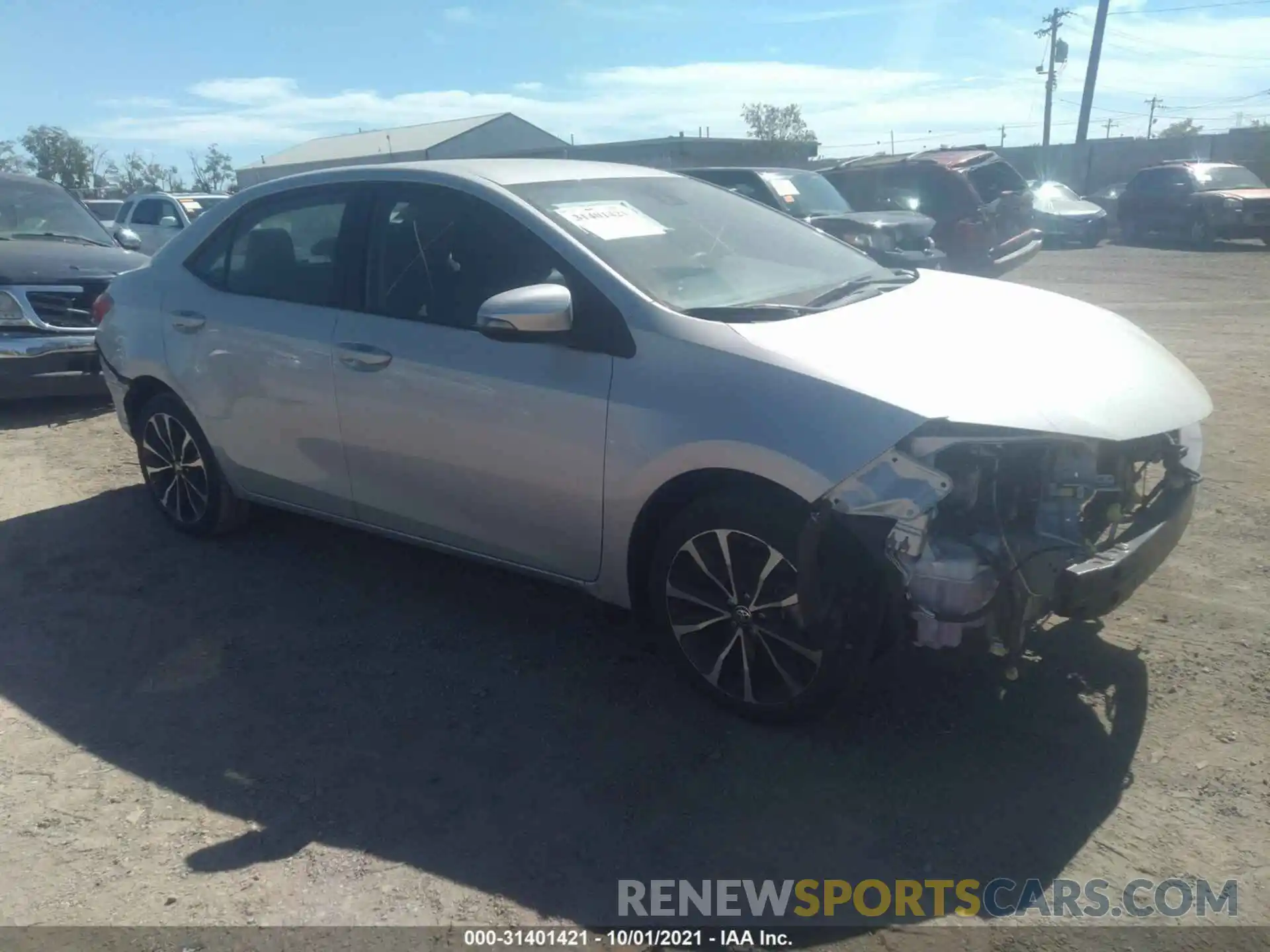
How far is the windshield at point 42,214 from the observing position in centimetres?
877

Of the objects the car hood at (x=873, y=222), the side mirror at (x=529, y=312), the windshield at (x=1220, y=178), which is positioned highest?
the windshield at (x=1220, y=178)

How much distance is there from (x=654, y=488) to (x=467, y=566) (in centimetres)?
173

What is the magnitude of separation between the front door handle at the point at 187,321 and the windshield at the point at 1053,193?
22.2 m

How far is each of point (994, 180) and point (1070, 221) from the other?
878 cm

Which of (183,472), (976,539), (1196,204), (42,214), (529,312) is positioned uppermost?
(1196,204)

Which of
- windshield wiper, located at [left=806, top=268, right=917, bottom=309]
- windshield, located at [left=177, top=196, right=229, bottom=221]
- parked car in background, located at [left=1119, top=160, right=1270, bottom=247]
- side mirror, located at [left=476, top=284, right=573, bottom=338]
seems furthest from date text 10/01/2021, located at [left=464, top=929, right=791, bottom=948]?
parked car in background, located at [left=1119, top=160, right=1270, bottom=247]

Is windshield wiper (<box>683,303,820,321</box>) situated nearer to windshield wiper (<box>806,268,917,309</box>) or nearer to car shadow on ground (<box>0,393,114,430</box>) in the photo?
windshield wiper (<box>806,268,917,309</box>)

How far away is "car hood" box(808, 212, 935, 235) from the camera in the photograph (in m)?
10.8

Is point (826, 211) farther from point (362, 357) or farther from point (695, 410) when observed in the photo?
point (695, 410)

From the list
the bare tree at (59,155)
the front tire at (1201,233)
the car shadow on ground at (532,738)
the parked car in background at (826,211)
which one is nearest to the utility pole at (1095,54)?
the front tire at (1201,233)

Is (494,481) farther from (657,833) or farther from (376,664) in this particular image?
(657,833)

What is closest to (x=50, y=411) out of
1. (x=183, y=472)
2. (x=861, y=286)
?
(x=183, y=472)

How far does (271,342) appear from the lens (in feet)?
14.6

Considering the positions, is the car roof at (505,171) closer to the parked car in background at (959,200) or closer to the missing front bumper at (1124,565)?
the missing front bumper at (1124,565)
